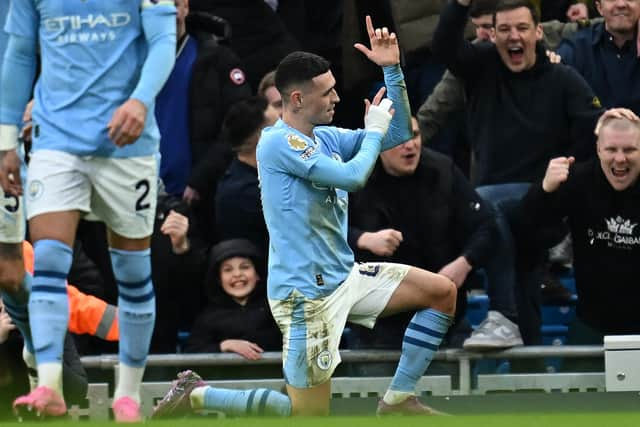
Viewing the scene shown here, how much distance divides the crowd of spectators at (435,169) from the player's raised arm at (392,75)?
3.86 ft

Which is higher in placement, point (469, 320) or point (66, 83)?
point (66, 83)

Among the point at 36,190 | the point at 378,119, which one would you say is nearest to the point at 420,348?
the point at 378,119

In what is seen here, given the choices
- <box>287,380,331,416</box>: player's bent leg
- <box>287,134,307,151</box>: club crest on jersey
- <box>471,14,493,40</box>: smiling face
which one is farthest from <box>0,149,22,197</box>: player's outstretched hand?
<box>471,14,493,40</box>: smiling face

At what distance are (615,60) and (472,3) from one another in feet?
3.09

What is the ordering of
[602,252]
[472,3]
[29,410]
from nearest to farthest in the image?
[29,410] < [602,252] < [472,3]

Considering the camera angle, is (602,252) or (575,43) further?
(575,43)

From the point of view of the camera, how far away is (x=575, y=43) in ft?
36.2

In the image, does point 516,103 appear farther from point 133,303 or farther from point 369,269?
point 133,303

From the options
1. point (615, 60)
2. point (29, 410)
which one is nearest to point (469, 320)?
point (615, 60)

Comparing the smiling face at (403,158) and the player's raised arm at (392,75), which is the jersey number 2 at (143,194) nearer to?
the player's raised arm at (392,75)

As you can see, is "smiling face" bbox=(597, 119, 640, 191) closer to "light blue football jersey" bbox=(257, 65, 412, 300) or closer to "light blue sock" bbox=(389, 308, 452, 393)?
"light blue sock" bbox=(389, 308, 452, 393)

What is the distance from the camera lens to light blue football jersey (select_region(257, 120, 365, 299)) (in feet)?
26.7

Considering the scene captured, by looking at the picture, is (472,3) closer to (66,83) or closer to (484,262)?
(484,262)

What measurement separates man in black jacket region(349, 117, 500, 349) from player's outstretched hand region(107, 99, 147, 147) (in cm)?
218
